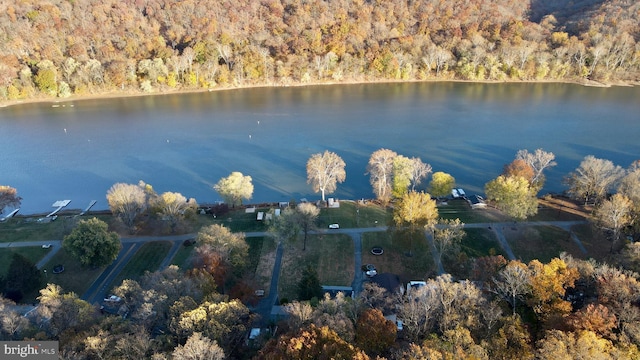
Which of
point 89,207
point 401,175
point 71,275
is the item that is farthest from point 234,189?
point 89,207

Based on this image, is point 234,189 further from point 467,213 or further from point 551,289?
point 551,289

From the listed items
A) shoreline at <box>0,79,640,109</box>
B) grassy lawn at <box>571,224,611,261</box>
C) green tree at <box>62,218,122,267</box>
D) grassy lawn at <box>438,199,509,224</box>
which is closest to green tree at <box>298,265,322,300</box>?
green tree at <box>62,218,122,267</box>

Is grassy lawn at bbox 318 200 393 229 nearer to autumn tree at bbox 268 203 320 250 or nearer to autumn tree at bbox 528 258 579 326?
autumn tree at bbox 268 203 320 250

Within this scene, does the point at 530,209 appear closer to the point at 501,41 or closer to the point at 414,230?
the point at 414,230

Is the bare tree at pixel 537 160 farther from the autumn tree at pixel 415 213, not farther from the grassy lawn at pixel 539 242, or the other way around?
the autumn tree at pixel 415 213

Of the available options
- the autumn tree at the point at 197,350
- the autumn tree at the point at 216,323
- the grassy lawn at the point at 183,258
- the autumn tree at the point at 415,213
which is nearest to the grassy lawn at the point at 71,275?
the grassy lawn at the point at 183,258
